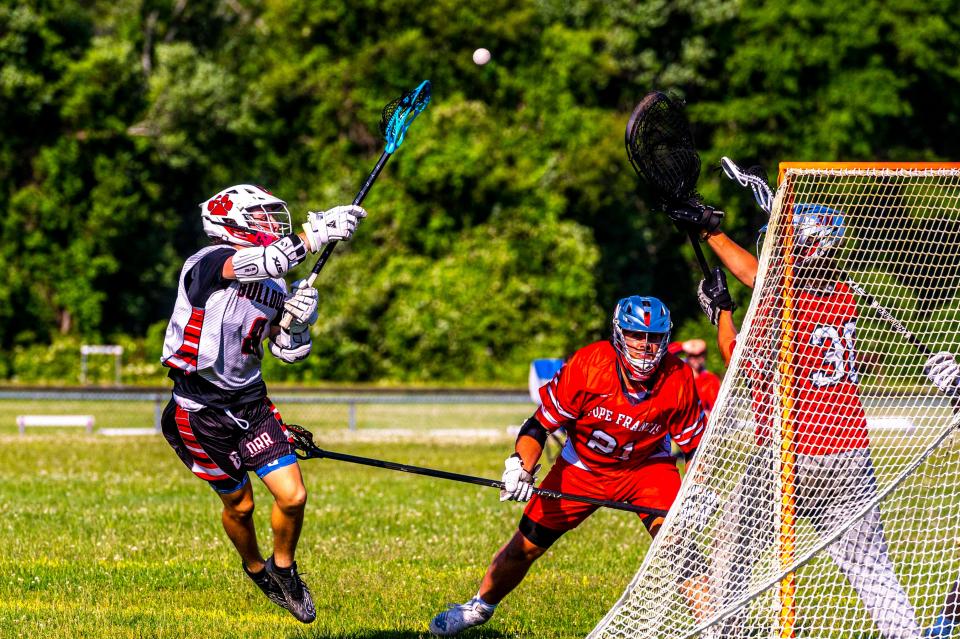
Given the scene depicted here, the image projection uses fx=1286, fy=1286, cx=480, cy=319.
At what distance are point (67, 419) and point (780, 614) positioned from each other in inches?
612

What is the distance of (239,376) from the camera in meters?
6.50

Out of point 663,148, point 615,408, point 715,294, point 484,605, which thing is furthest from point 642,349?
point 484,605

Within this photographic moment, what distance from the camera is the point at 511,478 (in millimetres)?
6293

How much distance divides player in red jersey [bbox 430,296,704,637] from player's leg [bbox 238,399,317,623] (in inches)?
32.7

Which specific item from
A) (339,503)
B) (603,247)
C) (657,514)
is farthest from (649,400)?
(603,247)

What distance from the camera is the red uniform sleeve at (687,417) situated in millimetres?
6551

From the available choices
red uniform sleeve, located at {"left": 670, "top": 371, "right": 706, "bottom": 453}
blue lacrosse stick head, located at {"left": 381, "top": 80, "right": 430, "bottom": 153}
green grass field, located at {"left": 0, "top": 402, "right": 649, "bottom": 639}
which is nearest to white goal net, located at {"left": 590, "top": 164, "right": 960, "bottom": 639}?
red uniform sleeve, located at {"left": 670, "top": 371, "right": 706, "bottom": 453}

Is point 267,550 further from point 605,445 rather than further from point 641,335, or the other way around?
point 641,335

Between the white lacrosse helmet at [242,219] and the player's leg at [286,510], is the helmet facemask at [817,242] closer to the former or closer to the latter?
the white lacrosse helmet at [242,219]

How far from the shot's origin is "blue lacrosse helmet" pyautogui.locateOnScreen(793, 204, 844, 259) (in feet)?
19.8

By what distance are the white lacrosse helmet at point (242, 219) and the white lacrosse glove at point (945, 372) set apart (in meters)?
3.28

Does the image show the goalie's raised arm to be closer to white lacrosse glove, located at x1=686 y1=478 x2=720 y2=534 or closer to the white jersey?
white lacrosse glove, located at x1=686 y1=478 x2=720 y2=534

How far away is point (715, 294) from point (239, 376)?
243 cm

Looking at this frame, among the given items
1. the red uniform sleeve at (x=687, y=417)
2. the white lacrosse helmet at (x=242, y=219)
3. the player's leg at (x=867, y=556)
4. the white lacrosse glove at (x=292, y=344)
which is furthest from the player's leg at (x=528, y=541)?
the white lacrosse helmet at (x=242, y=219)
